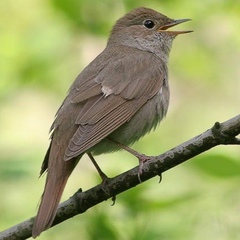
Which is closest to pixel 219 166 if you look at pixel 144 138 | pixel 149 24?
pixel 144 138

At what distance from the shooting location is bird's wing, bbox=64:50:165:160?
16.8 feet

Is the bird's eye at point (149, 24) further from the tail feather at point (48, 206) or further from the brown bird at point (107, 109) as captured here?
the tail feather at point (48, 206)

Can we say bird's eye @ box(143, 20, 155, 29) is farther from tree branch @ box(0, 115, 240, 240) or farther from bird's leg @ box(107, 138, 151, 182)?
tree branch @ box(0, 115, 240, 240)

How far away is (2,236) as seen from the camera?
4.52m

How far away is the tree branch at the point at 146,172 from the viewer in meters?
4.26

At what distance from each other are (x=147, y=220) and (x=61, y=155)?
0.83 meters

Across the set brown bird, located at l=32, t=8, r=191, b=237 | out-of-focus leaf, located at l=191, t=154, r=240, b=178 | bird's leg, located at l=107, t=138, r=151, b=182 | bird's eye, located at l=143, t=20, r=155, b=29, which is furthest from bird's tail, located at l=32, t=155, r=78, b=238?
bird's eye, located at l=143, t=20, r=155, b=29

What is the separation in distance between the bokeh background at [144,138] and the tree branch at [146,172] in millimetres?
89

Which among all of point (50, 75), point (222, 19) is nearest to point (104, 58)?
point (50, 75)

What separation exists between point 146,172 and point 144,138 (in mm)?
2459

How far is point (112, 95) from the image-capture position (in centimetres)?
556

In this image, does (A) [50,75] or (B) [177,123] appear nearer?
(A) [50,75]

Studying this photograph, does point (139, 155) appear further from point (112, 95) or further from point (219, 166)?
point (219, 166)

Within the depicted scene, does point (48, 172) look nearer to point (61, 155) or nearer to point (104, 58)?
point (61, 155)
